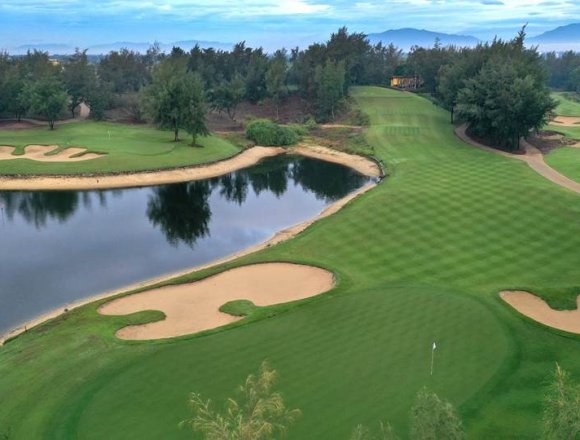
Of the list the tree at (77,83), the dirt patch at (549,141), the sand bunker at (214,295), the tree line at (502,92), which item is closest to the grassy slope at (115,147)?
the tree at (77,83)

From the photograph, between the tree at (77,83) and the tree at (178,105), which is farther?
the tree at (77,83)

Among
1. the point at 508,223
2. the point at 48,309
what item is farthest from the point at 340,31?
the point at 48,309

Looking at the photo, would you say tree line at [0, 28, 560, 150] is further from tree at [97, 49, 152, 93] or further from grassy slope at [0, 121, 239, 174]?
grassy slope at [0, 121, 239, 174]

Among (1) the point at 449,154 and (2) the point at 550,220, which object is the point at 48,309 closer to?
(2) the point at 550,220

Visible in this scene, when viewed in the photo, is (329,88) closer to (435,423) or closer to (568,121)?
(568,121)

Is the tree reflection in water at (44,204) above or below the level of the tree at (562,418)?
below

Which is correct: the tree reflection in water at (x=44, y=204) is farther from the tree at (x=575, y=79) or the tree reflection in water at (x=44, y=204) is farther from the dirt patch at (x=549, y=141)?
the tree at (x=575, y=79)
